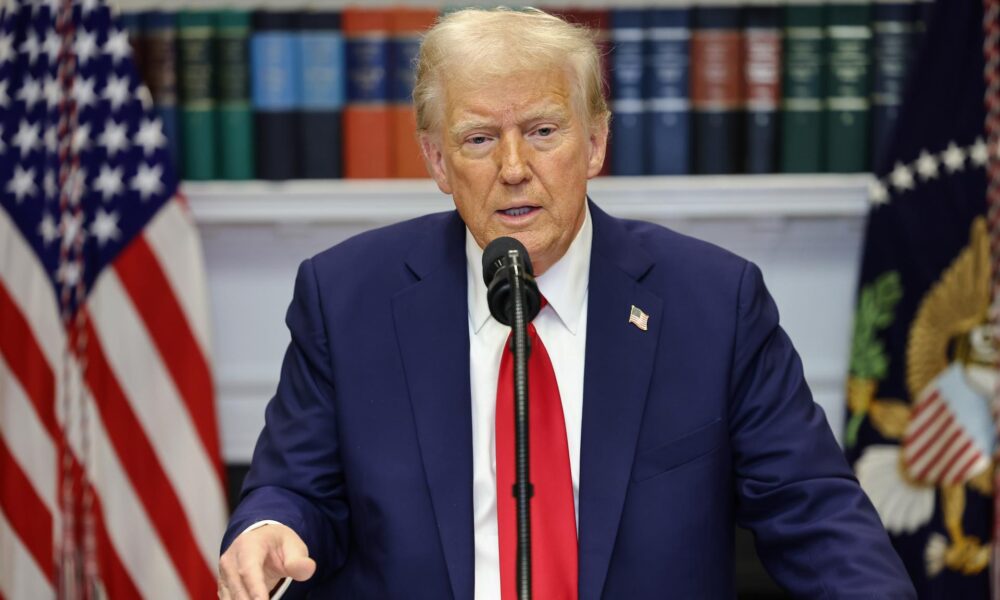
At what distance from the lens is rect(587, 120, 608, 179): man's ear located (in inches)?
79.7

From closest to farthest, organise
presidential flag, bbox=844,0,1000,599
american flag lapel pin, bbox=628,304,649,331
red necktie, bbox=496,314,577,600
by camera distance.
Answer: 1. red necktie, bbox=496,314,577,600
2. american flag lapel pin, bbox=628,304,649,331
3. presidential flag, bbox=844,0,1000,599

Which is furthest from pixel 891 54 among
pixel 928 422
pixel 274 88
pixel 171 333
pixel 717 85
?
pixel 171 333

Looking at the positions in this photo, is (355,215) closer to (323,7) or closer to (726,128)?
(323,7)

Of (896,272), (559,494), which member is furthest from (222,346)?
(559,494)

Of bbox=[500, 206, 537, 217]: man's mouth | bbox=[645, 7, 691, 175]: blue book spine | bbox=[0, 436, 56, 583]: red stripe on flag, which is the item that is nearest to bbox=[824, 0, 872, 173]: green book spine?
bbox=[645, 7, 691, 175]: blue book spine

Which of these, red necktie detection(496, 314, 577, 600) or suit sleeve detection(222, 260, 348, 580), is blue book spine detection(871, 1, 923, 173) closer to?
red necktie detection(496, 314, 577, 600)

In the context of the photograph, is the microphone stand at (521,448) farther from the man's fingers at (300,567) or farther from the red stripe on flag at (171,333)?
the red stripe on flag at (171,333)

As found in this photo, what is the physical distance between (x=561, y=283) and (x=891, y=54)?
5.23 feet

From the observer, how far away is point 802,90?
130 inches

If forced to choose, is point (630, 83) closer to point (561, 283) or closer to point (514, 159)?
point (561, 283)

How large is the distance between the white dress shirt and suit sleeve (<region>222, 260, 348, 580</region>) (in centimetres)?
20

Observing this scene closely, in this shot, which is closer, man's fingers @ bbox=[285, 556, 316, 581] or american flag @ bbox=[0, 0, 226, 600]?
man's fingers @ bbox=[285, 556, 316, 581]

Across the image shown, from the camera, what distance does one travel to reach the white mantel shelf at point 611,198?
3359mm

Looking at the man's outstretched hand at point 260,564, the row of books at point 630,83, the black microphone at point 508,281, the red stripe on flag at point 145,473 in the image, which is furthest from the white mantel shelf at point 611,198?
the black microphone at point 508,281
